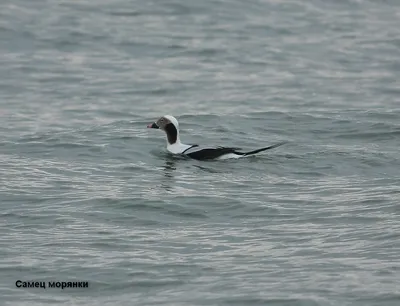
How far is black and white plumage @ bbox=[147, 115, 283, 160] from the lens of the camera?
16.5m

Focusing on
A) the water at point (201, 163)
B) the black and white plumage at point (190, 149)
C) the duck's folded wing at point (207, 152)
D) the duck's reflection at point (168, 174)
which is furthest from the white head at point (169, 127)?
the duck's reflection at point (168, 174)

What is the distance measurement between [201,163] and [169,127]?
1376mm

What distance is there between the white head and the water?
342mm

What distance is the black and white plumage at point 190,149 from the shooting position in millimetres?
16500

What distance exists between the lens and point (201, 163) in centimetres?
1650

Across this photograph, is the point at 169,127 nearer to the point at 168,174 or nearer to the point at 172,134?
the point at 172,134

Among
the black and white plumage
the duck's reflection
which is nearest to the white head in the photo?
the black and white plumage

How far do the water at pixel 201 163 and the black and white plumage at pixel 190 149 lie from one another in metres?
0.23

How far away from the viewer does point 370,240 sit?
454 inches

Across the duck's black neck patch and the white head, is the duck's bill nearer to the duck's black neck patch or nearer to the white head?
the white head

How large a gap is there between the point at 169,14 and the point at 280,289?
19.4 m

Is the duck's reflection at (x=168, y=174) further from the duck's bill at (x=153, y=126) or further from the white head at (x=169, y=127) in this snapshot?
the duck's bill at (x=153, y=126)

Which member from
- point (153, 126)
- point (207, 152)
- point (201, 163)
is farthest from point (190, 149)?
point (153, 126)

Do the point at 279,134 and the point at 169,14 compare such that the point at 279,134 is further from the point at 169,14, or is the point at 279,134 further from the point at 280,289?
the point at 169,14
